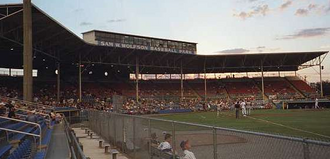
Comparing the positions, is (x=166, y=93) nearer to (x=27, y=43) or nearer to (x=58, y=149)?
(x=27, y=43)

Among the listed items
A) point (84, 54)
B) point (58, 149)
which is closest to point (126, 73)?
point (84, 54)

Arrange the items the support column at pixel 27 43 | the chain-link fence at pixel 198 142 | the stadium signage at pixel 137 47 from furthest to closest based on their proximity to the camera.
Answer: the stadium signage at pixel 137 47 → the support column at pixel 27 43 → the chain-link fence at pixel 198 142

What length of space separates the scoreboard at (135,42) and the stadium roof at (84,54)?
0.84 meters

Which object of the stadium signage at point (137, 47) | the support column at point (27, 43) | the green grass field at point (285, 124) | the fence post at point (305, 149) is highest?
the stadium signage at point (137, 47)

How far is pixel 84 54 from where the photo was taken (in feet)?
151

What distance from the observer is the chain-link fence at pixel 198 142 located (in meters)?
4.16

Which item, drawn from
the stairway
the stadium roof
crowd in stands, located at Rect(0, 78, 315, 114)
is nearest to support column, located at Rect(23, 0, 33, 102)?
the stadium roof

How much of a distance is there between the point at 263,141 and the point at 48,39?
3313 centimetres

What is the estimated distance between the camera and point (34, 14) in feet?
86.4

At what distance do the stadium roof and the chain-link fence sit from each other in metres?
14.6

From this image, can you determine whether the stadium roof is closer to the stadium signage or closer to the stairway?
the stadium signage

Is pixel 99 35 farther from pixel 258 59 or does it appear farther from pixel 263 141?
pixel 263 141

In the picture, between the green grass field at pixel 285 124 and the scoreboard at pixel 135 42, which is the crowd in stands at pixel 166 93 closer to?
the scoreboard at pixel 135 42

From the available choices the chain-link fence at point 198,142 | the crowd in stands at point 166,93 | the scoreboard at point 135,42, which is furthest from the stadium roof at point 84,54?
the chain-link fence at point 198,142
